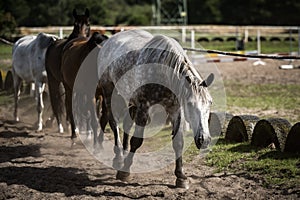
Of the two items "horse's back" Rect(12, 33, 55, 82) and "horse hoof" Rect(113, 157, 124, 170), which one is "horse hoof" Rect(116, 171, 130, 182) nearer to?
"horse hoof" Rect(113, 157, 124, 170)

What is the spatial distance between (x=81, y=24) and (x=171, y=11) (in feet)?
145

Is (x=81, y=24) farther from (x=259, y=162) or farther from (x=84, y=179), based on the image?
(x=259, y=162)

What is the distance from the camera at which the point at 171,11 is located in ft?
168

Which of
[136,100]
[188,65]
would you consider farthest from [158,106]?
[188,65]

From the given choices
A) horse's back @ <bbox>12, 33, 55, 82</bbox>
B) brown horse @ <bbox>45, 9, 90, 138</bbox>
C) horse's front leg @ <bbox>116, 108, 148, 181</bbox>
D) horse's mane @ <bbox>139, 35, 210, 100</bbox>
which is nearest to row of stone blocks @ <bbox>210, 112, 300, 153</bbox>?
horse's mane @ <bbox>139, 35, 210, 100</bbox>

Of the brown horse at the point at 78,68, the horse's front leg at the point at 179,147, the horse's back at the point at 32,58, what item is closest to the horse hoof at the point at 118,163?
the horse's front leg at the point at 179,147

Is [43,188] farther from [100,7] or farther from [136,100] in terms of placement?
[100,7]

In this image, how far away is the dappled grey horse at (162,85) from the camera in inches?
174

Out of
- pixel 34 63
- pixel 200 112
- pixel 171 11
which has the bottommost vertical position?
pixel 200 112

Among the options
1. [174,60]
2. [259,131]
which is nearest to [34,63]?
[259,131]

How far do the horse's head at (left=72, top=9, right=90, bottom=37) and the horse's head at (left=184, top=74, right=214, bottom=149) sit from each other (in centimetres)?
402

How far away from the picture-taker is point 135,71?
5.04 meters

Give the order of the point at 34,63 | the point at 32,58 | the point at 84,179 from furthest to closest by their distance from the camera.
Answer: the point at 32,58 < the point at 34,63 < the point at 84,179

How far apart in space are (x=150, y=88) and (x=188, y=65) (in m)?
0.48
